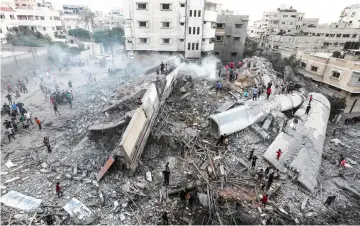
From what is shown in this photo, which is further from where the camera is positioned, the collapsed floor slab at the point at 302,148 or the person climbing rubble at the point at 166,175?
the collapsed floor slab at the point at 302,148

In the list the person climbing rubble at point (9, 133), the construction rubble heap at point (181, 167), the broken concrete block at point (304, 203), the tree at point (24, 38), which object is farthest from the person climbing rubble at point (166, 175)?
the tree at point (24, 38)

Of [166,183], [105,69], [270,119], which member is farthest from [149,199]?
[105,69]

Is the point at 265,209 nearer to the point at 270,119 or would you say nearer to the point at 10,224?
the point at 270,119

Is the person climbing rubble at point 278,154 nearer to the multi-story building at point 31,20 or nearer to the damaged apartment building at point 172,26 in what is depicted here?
the damaged apartment building at point 172,26

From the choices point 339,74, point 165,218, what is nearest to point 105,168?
point 165,218

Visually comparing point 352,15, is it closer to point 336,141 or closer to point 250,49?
point 250,49

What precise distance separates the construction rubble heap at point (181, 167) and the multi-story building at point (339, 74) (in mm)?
8987

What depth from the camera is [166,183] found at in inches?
360

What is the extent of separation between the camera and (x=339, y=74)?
2208 centimetres

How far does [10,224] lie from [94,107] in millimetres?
9173

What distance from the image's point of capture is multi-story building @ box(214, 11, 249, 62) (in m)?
30.9

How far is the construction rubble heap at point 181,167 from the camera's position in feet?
27.0

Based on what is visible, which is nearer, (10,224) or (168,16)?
(10,224)

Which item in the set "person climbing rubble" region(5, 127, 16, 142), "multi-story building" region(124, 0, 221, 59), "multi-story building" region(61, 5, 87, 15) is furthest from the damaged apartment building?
"multi-story building" region(61, 5, 87, 15)
